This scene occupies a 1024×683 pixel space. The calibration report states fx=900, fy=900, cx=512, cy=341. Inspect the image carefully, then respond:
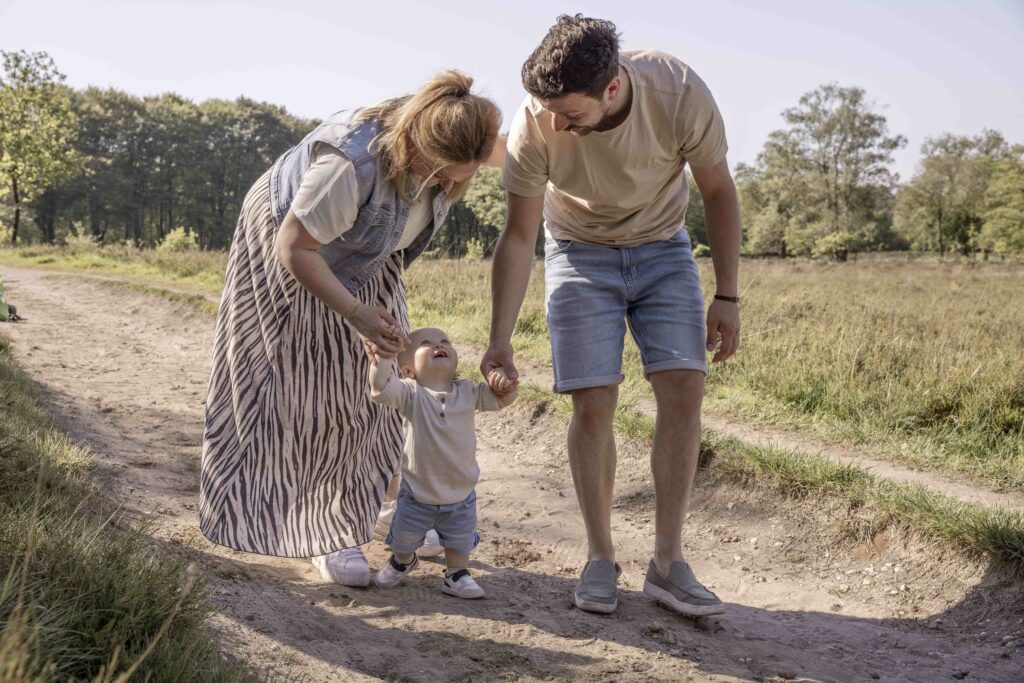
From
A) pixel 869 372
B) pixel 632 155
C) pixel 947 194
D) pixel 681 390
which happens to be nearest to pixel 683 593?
pixel 681 390

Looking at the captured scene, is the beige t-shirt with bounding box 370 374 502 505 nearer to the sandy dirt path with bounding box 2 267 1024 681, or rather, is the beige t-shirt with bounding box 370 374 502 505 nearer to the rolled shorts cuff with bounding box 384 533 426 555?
the rolled shorts cuff with bounding box 384 533 426 555

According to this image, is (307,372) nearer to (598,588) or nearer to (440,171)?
(440,171)

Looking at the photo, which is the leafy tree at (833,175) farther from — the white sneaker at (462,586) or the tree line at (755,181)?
the white sneaker at (462,586)

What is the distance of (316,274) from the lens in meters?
3.24

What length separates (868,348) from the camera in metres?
8.18

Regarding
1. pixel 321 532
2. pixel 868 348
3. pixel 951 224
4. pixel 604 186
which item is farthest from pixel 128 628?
pixel 951 224

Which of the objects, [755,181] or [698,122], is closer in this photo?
[698,122]

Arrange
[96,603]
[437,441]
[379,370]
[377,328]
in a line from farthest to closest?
[437,441], [379,370], [377,328], [96,603]

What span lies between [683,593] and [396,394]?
1411 mm

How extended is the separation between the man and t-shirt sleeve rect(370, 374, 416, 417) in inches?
13.9

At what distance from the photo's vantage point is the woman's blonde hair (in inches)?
122

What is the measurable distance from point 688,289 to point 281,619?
2034 millimetres

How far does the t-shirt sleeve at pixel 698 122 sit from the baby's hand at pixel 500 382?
1129 millimetres

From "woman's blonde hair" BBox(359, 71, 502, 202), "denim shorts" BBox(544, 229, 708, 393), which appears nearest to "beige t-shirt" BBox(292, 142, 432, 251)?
"woman's blonde hair" BBox(359, 71, 502, 202)
